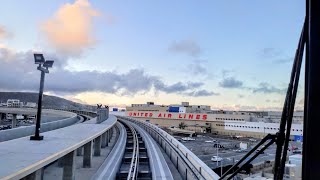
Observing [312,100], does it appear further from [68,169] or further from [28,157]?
[68,169]

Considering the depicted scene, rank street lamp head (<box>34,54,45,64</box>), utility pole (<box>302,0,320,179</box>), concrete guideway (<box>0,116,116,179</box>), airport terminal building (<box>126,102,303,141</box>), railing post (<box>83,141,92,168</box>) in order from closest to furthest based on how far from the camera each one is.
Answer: utility pole (<box>302,0,320,179</box>), concrete guideway (<box>0,116,116,179</box>), street lamp head (<box>34,54,45,64</box>), railing post (<box>83,141,92,168</box>), airport terminal building (<box>126,102,303,141</box>)

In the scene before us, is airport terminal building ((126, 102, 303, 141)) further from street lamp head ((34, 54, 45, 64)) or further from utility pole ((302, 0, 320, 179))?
utility pole ((302, 0, 320, 179))

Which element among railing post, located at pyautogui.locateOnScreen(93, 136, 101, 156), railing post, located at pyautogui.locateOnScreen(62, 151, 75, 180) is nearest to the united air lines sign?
railing post, located at pyautogui.locateOnScreen(93, 136, 101, 156)

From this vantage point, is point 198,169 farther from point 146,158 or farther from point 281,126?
point 146,158

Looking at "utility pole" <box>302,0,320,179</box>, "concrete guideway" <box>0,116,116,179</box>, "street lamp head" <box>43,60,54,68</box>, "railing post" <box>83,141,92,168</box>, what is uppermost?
"street lamp head" <box>43,60,54,68</box>

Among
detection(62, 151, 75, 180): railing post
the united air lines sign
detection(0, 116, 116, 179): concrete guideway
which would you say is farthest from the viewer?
the united air lines sign

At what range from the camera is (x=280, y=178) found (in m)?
2.60

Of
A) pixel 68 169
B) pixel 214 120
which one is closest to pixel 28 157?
pixel 68 169

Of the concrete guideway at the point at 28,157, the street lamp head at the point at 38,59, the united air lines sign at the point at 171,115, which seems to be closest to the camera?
the concrete guideway at the point at 28,157

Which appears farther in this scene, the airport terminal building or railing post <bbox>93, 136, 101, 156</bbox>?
the airport terminal building

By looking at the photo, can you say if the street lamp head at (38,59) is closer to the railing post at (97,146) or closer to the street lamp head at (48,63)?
the street lamp head at (48,63)

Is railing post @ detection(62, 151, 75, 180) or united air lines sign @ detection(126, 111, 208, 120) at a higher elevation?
united air lines sign @ detection(126, 111, 208, 120)

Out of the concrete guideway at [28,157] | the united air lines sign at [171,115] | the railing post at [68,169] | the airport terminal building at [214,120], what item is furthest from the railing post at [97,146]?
the united air lines sign at [171,115]

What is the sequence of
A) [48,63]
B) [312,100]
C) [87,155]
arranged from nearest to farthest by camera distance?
1. [312,100]
2. [48,63]
3. [87,155]
